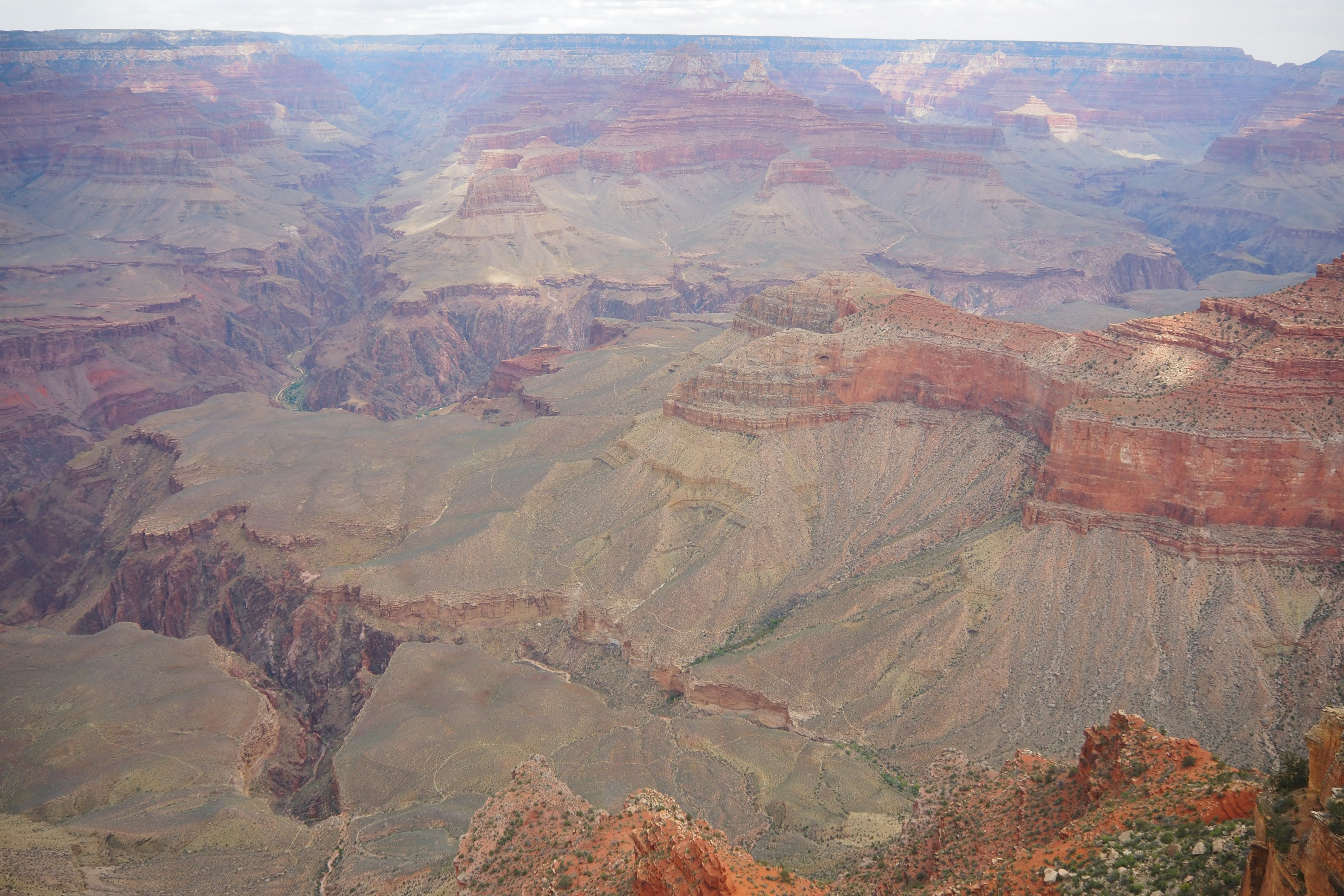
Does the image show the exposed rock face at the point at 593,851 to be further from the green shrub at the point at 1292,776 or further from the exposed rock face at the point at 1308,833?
the green shrub at the point at 1292,776

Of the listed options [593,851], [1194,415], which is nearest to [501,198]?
[1194,415]

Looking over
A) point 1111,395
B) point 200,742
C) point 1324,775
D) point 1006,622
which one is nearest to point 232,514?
point 200,742

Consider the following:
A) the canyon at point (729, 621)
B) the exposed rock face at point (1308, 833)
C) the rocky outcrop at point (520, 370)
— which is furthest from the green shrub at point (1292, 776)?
the rocky outcrop at point (520, 370)

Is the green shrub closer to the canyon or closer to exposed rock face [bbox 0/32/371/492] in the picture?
the canyon

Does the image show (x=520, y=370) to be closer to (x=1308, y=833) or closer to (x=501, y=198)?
(x=501, y=198)

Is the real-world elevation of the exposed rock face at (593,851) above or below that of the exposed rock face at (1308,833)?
below

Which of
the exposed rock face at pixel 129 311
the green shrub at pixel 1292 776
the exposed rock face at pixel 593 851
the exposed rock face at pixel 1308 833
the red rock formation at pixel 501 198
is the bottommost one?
the exposed rock face at pixel 129 311

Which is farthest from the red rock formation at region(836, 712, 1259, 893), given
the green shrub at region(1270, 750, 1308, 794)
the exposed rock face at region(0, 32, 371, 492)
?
the exposed rock face at region(0, 32, 371, 492)
